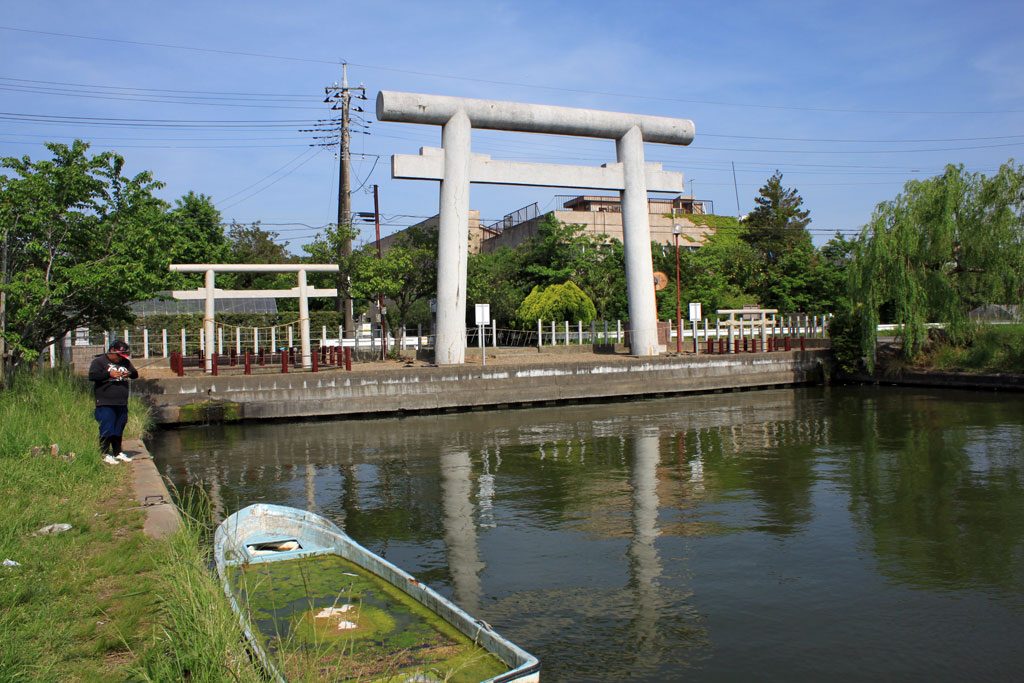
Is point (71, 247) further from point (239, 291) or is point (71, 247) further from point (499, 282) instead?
Answer: point (499, 282)

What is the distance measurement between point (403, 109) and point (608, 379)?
10.6 metres

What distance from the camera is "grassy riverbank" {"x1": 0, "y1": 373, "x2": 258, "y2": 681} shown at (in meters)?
4.57

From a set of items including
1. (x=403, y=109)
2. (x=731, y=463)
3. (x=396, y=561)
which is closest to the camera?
(x=396, y=561)

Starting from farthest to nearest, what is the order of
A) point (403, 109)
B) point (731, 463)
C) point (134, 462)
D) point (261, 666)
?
1. point (403, 109)
2. point (731, 463)
3. point (134, 462)
4. point (261, 666)

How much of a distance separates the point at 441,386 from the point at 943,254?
57.1 feet

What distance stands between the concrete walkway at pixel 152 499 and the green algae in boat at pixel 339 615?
63cm

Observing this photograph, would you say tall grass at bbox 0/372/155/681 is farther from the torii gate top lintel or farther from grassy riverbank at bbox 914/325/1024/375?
grassy riverbank at bbox 914/325/1024/375

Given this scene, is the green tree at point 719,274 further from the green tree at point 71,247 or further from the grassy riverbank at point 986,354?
the green tree at point 71,247

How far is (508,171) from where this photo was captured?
28.0 metres

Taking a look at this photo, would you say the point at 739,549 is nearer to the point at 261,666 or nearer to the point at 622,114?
the point at 261,666

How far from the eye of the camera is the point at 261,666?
15.2 feet

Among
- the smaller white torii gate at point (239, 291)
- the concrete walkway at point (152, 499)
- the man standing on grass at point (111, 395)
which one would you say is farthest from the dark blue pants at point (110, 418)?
the smaller white torii gate at point (239, 291)

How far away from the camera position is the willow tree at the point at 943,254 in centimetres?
2778

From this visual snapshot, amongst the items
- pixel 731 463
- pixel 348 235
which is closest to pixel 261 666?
pixel 731 463
